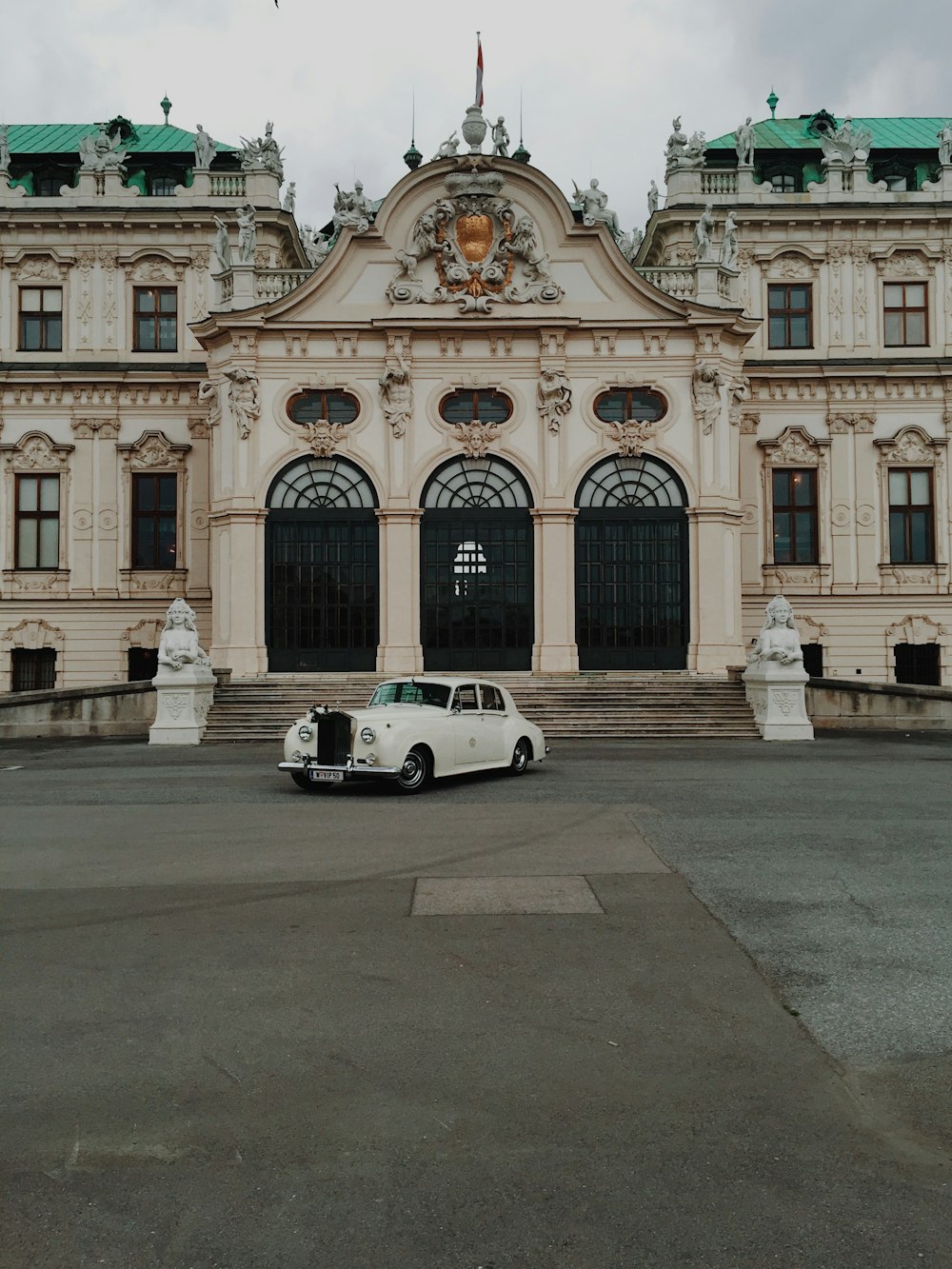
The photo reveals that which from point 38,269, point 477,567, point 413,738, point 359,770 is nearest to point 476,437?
point 477,567

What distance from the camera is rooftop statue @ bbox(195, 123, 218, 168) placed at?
33031 millimetres

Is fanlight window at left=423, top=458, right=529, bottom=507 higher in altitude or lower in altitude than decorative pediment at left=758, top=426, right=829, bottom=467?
lower

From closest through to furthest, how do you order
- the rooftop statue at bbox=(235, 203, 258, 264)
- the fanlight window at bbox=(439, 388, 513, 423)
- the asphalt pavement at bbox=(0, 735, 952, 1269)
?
the asphalt pavement at bbox=(0, 735, 952, 1269), the rooftop statue at bbox=(235, 203, 258, 264), the fanlight window at bbox=(439, 388, 513, 423)

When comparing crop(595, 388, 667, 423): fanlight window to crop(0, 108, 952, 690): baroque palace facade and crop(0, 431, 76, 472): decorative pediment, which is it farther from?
crop(0, 431, 76, 472): decorative pediment

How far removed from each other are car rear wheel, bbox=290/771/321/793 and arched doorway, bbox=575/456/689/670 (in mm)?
14659

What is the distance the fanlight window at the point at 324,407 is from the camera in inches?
1121

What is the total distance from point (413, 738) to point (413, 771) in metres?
0.44

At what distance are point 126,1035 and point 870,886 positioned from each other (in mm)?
5276

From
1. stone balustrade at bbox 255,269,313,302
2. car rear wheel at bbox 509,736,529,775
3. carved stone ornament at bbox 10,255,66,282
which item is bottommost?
car rear wheel at bbox 509,736,529,775

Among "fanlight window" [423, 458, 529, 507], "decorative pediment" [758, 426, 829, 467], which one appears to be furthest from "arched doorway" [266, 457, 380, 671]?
"decorative pediment" [758, 426, 829, 467]

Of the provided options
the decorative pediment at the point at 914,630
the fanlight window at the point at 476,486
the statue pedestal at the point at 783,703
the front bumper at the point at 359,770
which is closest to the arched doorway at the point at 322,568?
the fanlight window at the point at 476,486

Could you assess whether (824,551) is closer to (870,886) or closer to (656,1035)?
(870,886)

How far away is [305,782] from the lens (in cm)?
1422

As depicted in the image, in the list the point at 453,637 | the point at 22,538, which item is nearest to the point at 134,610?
the point at 22,538
